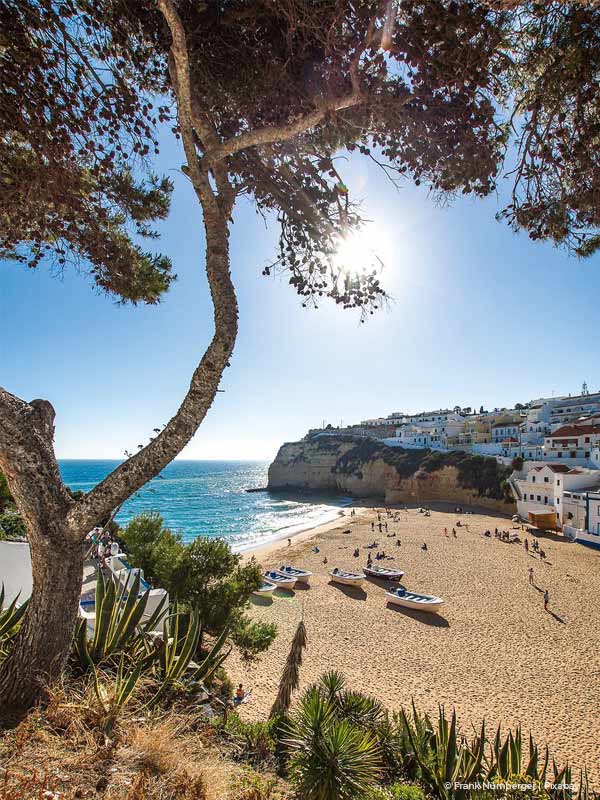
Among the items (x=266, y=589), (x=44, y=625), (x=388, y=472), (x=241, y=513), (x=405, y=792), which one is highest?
(x=44, y=625)

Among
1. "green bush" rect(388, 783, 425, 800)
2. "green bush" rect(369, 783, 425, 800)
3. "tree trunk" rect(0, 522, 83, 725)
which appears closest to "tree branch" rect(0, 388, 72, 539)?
"tree trunk" rect(0, 522, 83, 725)

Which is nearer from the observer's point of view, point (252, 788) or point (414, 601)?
point (252, 788)

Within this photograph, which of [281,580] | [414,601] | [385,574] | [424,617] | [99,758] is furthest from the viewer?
[385,574]

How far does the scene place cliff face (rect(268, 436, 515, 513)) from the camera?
4697 centimetres

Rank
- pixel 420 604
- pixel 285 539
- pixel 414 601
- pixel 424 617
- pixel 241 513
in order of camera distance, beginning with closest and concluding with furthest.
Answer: pixel 424 617
pixel 420 604
pixel 414 601
pixel 285 539
pixel 241 513

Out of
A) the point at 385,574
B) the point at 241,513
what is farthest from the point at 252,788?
the point at 241,513

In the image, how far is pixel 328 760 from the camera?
3.79 m

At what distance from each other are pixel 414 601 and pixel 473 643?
3.27 metres

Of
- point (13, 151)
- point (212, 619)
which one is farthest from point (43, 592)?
point (212, 619)

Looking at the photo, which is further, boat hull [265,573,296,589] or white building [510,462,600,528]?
white building [510,462,600,528]

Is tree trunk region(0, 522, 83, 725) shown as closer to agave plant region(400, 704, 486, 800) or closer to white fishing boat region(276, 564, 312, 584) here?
agave plant region(400, 704, 486, 800)

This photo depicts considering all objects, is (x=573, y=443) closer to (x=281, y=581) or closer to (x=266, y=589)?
(x=281, y=581)

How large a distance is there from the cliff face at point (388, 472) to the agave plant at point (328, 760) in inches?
1703

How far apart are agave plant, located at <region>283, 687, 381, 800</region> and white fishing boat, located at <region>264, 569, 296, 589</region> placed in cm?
1647
